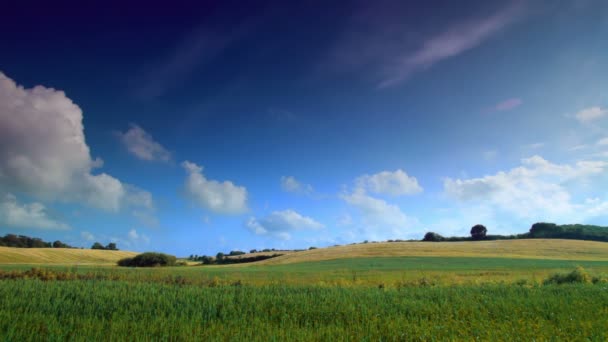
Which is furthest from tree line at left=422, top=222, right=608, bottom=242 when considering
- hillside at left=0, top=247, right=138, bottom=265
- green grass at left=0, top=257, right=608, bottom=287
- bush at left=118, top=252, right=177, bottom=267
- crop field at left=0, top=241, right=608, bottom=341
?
crop field at left=0, top=241, right=608, bottom=341

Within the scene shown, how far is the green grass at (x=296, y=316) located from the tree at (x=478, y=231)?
401 feet

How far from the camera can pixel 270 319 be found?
34.0 feet

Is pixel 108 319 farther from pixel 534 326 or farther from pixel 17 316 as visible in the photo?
pixel 534 326

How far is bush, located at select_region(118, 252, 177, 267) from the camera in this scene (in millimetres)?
66875

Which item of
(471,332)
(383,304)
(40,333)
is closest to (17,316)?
(40,333)

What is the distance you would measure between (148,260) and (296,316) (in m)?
65.7

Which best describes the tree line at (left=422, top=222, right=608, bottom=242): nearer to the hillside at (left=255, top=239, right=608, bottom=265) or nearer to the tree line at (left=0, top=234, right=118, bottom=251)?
the hillside at (left=255, top=239, right=608, bottom=265)

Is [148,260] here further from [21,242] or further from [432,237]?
[432,237]

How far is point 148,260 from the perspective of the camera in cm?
6781

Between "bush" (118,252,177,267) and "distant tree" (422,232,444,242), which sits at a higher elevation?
"distant tree" (422,232,444,242)

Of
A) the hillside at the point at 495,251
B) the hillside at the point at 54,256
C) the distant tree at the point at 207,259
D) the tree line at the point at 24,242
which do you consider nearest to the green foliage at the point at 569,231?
the hillside at the point at 495,251

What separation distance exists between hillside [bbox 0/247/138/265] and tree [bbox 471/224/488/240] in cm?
11365

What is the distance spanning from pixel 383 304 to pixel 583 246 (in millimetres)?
79986

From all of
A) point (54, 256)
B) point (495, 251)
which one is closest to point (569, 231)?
point (495, 251)
